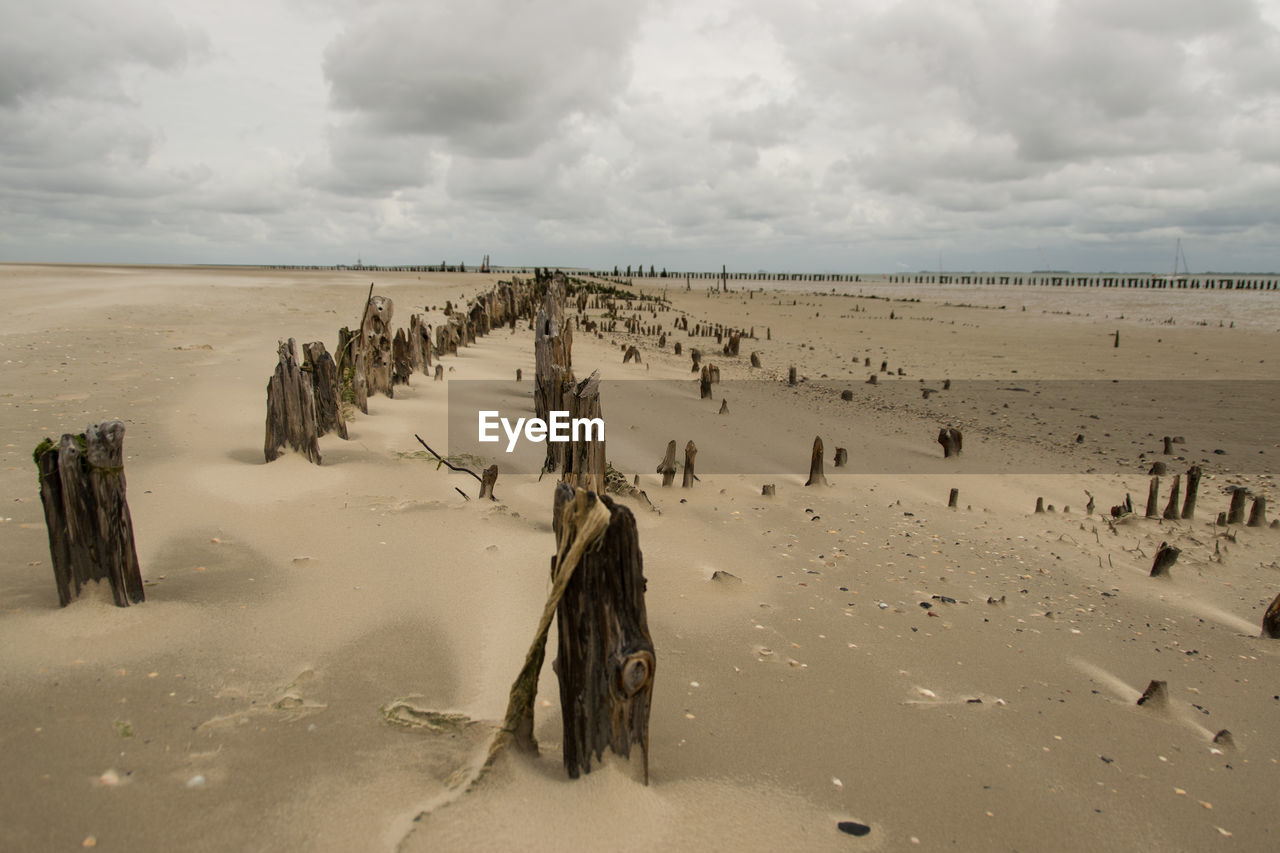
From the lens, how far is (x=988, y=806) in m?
2.73

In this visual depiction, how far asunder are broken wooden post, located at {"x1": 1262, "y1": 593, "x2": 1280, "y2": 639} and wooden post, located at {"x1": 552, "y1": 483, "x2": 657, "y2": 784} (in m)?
4.08

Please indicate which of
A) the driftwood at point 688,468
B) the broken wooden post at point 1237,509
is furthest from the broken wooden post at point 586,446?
the broken wooden post at point 1237,509

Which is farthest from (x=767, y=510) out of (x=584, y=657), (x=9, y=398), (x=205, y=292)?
(x=205, y=292)

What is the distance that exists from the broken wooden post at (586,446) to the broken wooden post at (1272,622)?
13.8ft

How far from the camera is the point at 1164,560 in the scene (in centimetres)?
534

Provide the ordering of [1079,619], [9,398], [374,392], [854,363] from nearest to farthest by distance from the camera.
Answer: [1079,619] < [9,398] < [374,392] < [854,363]

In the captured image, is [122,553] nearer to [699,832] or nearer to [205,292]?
[699,832]

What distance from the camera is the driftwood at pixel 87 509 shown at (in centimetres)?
315

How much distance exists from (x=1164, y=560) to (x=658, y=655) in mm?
3974

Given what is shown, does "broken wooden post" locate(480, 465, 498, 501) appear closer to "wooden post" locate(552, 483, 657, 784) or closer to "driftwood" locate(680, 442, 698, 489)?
"driftwood" locate(680, 442, 698, 489)

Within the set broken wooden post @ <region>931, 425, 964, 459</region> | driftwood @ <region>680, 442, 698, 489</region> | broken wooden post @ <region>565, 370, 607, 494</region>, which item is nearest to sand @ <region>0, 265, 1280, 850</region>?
driftwood @ <region>680, 442, 698, 489</region>

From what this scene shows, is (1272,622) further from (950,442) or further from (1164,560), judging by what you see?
(950,442)

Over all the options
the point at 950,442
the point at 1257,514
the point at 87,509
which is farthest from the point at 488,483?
the point at 1257,514

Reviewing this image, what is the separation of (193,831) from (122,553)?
62.5 inches
